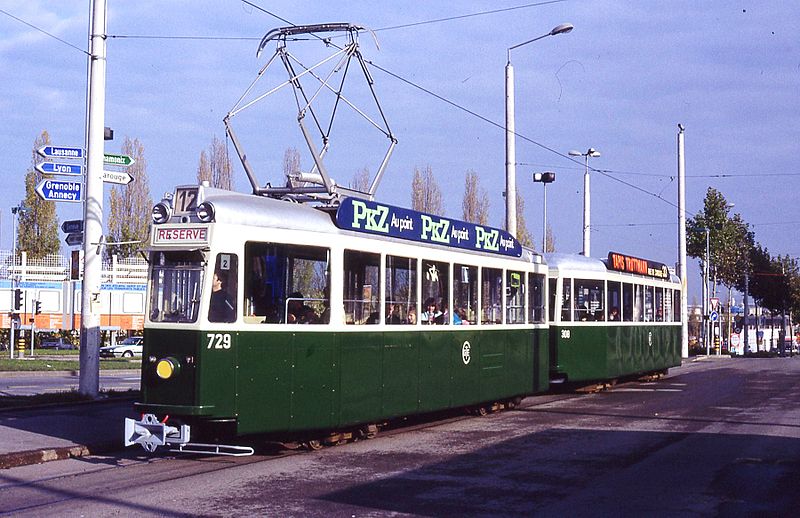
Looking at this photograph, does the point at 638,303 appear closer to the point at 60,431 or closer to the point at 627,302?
the point at 627,302

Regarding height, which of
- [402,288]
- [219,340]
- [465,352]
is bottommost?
[465,352]

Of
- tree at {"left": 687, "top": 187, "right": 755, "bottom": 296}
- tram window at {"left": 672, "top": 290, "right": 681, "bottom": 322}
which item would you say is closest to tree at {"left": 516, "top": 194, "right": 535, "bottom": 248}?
tree at {"left": 687, "top": 187, "right": 755, "bottom": 296}

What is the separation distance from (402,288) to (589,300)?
957 centimetres

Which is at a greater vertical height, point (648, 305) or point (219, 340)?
point (648, 305)

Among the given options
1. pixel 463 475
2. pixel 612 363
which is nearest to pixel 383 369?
pixel 463 475

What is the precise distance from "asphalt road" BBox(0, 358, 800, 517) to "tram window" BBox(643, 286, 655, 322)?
32.4 feet

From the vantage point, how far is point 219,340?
11336 mm

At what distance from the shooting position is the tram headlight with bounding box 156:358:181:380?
1130 centimetres

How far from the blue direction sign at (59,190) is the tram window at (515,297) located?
7321mm

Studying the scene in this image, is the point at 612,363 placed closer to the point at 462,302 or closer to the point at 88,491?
the point at 462,302

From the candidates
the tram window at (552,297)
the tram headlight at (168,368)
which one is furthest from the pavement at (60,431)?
the tram window at (552,297)

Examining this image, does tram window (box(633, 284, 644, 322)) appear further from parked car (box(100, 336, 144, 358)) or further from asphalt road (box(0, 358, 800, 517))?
parked car (box(100, 336, 144, 358))

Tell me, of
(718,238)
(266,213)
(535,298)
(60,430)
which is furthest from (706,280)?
(266,213)

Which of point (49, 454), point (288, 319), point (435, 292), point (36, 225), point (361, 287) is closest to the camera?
point (49, 454)
